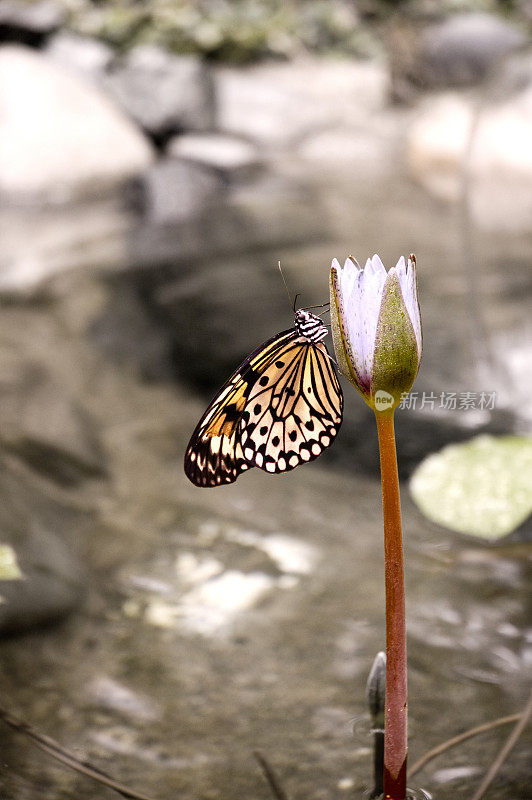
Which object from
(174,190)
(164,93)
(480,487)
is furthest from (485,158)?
(480,487)

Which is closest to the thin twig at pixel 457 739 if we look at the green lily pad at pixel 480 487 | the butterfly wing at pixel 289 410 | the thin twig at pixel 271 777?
the thin twig at pixel 271 777

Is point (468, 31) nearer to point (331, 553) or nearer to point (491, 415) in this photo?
point (491, 415)

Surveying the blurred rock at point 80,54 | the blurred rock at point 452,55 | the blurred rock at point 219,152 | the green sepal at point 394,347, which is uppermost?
the blurred rock at point 452,55

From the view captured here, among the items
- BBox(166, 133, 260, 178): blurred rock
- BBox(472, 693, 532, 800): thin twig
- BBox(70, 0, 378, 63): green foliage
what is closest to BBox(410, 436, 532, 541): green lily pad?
BBox(472, 693, 532, 800): thin twig

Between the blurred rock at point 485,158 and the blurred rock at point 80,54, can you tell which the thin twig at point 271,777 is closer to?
the blurred rock at point 485,158

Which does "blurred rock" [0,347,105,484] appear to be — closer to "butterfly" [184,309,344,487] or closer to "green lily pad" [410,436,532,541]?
"green lily pad" [410,436,532,541]
